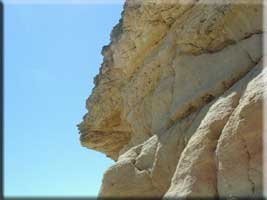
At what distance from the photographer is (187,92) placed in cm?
1248

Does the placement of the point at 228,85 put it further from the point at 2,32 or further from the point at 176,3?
the point at 2,32

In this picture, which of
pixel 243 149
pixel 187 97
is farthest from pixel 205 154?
pixel 187 97

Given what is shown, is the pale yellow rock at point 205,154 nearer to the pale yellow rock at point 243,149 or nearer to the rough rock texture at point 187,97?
the rough rock texture at point 187,97

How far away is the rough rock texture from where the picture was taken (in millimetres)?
9273

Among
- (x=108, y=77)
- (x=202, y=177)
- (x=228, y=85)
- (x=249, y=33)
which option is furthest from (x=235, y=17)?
(x=108, y=77)

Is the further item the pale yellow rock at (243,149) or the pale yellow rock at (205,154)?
the pale yellow rock at (205,154)

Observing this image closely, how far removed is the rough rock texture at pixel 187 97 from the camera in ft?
30.4

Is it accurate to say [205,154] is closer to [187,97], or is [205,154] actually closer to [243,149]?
[243,149]

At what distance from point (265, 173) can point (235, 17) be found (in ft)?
15.3

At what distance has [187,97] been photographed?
12.4 meters

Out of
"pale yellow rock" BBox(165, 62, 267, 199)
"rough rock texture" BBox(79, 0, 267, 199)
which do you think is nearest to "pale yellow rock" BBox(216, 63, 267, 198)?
"rough rock texture" BBox(79, 0, 267, 199)

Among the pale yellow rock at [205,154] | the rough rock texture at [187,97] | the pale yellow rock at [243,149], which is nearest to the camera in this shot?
the pale yellow rock at [243,149]

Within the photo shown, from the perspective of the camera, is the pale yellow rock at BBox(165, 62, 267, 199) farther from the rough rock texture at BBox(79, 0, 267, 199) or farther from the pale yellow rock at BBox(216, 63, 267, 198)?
the pale yellow rock at BBox(216, 63, 267, 198)

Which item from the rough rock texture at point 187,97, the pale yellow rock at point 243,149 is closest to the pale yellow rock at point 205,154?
the rough rock texture at point 187,97
